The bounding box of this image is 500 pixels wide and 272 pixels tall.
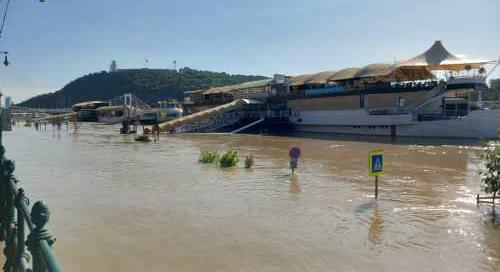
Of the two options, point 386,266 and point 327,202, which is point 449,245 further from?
point 327,202

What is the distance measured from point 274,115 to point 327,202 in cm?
4711

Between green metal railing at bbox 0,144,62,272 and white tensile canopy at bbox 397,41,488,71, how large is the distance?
157 ft

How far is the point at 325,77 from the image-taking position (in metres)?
59.4

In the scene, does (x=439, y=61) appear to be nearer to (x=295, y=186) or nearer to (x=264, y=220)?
(x=295, y=186)

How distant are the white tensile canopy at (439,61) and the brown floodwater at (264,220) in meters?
30.1

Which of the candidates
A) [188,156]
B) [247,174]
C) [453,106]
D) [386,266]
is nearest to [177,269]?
[386,266]

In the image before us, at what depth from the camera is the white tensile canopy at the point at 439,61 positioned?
46594 mm

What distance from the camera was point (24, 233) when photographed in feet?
12.8

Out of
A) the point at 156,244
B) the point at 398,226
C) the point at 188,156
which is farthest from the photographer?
the point at 188,156

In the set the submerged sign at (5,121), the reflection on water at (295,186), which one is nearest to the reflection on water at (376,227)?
the reflection on water at (295,186)

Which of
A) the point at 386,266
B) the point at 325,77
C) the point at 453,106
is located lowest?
the point at 386,266

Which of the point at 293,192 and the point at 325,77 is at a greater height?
the point at 325,77

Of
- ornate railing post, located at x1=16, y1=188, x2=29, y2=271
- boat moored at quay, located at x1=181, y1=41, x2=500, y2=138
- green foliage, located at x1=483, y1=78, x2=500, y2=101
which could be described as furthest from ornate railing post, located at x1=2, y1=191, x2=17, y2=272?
green foliage, located at x1=483, y1=78, x2=500, y2=101

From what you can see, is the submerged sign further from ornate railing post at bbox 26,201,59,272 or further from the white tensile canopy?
the white tensile canopy
